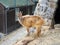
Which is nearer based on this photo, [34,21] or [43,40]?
[43,40]

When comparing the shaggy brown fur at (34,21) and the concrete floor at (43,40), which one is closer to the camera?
the concrete floor at (43,40)

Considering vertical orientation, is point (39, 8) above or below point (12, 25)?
above

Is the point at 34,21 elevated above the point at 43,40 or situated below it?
above

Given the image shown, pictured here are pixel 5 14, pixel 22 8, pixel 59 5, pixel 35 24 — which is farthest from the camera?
pixel 22 8

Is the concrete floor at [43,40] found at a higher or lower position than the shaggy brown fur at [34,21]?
lower

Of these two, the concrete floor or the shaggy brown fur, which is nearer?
the concrete floor

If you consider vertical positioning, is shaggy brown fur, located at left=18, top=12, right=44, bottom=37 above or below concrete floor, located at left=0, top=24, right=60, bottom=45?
above

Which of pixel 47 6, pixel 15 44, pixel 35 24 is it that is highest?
pixel 47 6

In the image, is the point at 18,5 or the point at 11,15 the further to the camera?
the point at 18,5

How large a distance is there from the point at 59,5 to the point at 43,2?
5.79 meters

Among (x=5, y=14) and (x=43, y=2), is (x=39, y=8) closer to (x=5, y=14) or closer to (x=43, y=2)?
(x=43, y=2)

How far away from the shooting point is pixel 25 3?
22.2 ft

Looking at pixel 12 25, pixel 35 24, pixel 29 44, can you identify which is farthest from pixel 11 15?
pixel 29 44

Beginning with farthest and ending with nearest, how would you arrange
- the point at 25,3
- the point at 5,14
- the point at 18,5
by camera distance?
the point at 25,3
the point at 18,5
the point at 5,14
